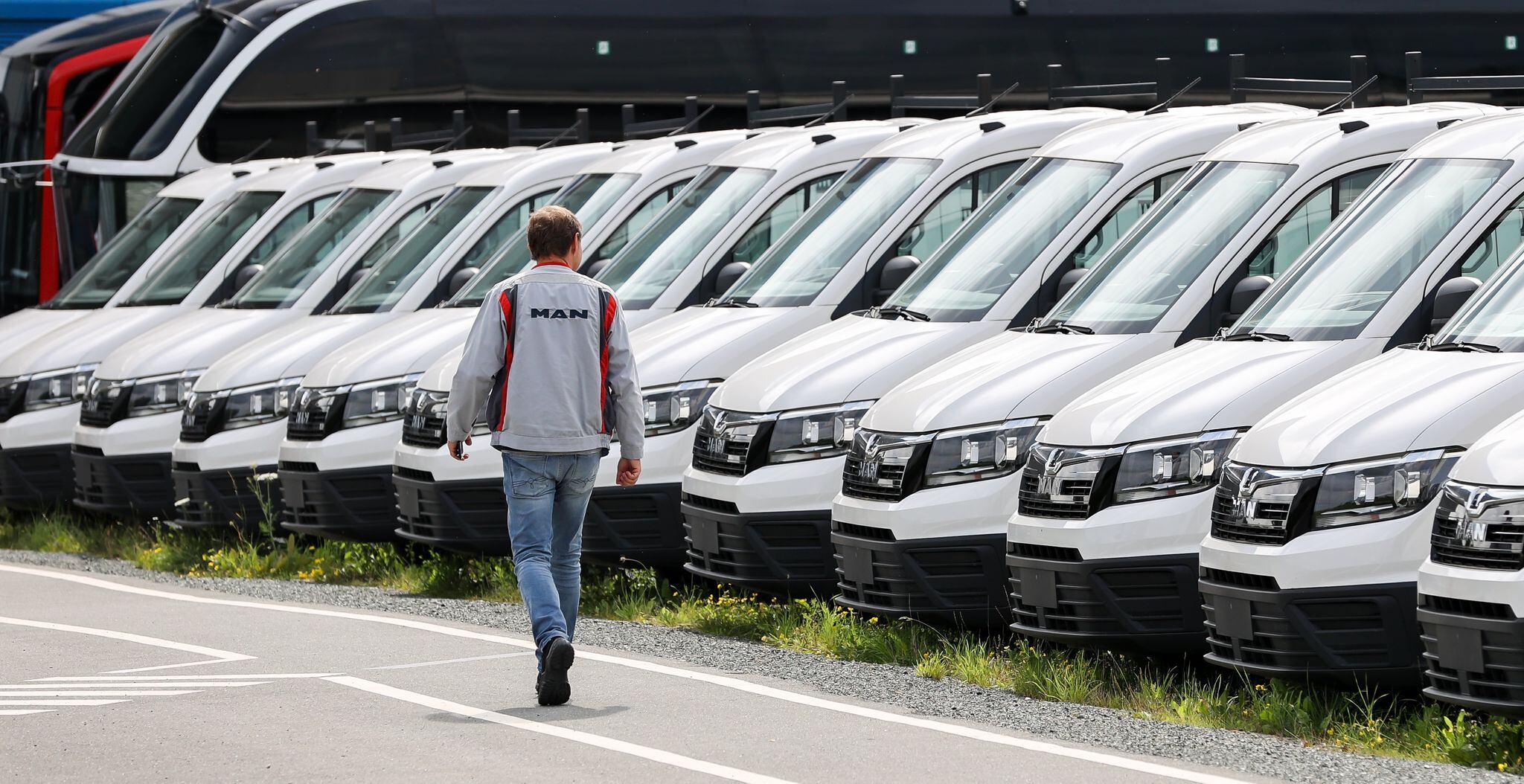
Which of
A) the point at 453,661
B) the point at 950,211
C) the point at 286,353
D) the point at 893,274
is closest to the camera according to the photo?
the point at 453,661

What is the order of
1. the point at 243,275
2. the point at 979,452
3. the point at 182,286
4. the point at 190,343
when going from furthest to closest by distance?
the point at 182,286
the point at 243,275
the point at 190,343
the point at 979,452

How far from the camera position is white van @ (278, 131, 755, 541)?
535 inches

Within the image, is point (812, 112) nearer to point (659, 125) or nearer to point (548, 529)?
point (659, 125)

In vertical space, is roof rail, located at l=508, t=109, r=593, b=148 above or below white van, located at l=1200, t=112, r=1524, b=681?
above

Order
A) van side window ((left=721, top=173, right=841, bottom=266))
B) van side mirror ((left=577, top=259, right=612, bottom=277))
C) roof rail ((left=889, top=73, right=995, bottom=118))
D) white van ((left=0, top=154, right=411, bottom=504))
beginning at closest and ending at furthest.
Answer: van side window ((left=721, top=173, right=841, bottom=266)), van side mirror ((left=577, top=259, right=612, bottom=277)), roof rail ((left=889, top=73, right=995, bottom=118)), white van ((left=0, top=154, right=411, bottom=504))

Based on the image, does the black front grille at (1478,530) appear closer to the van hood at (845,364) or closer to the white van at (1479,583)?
the white van at (1479,583)

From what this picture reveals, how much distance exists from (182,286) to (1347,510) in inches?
454

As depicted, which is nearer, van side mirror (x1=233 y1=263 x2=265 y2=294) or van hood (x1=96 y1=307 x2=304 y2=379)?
van hood (x1=96 y1=307 x2=304 y2=379)

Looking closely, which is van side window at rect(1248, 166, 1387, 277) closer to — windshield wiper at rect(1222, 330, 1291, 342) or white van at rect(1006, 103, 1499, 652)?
white van at rect(1006, 103, 1499, 652)

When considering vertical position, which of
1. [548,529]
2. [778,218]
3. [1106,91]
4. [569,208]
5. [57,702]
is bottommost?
[57,702]

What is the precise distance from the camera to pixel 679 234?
1359cm

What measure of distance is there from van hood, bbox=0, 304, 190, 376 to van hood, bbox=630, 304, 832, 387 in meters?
6.12

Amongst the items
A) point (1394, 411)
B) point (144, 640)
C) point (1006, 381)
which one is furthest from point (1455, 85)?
point (144, 640)

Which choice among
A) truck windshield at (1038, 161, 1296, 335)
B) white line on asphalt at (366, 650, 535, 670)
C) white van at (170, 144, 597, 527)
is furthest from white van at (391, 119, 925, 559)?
truck windshield at (1038, 161, 1296, 335)
